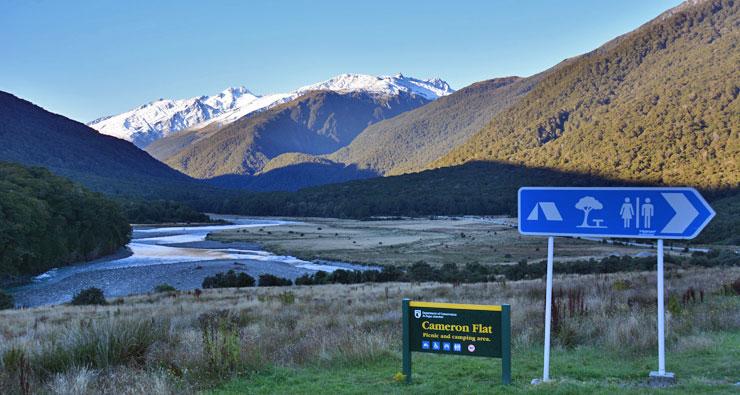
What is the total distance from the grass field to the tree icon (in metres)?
44.7

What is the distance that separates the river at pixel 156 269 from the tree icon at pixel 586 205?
35.1 meters

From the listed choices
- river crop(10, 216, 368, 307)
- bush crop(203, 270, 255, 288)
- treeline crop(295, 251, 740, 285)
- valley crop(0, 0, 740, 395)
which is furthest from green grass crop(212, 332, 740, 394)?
river crop(10, 216, 368, 307)

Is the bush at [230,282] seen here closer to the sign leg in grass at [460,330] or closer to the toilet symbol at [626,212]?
the sign leg in grass at [460,330]

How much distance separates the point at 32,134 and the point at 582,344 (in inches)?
8536

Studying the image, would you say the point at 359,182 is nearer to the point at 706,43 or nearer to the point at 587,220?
the point at 706,43

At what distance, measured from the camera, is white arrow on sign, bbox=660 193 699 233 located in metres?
7.19

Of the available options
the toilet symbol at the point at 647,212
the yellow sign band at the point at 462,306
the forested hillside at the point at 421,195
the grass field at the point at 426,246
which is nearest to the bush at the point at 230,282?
the grass field at the point at 426,246

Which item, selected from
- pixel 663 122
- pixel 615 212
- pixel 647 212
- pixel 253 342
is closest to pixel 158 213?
pixel 663 122

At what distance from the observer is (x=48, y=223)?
58719mm

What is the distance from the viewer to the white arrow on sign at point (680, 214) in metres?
7.19

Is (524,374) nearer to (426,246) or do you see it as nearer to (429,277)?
(429,277)

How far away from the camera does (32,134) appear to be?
19612cm

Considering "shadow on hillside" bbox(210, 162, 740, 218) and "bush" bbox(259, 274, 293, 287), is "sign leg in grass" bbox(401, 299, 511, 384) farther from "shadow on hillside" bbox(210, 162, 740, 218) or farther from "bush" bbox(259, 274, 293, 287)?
"shadow on hillside" bbox(210, 162, 740, 218)

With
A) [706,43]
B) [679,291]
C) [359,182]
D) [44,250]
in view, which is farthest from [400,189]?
[679,291]
